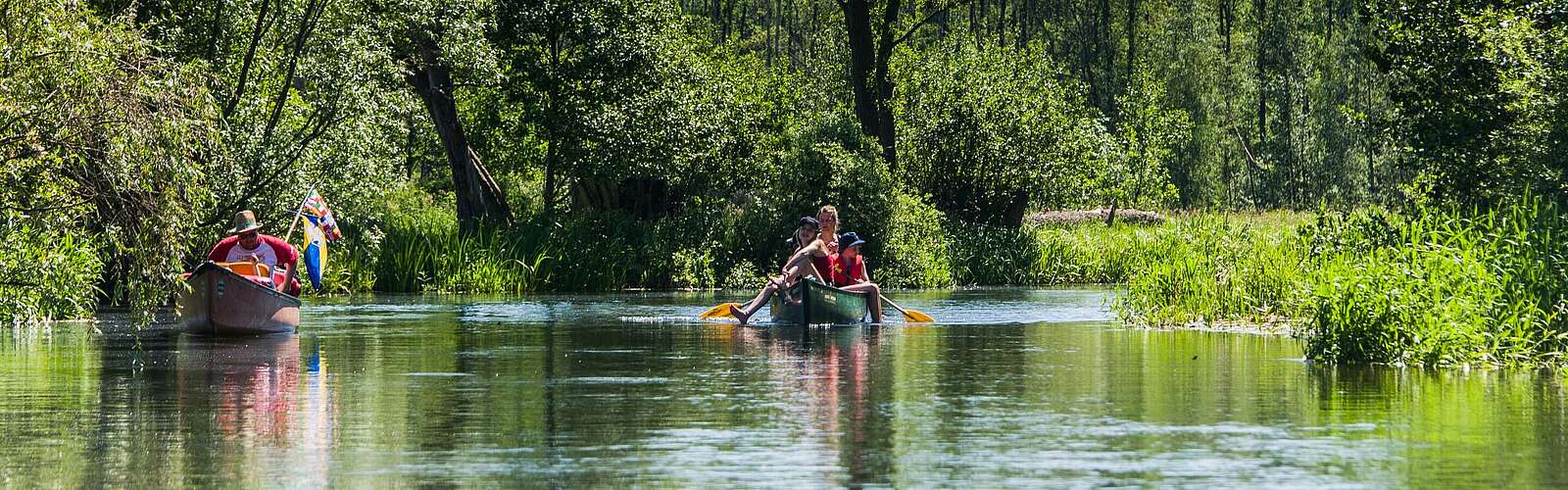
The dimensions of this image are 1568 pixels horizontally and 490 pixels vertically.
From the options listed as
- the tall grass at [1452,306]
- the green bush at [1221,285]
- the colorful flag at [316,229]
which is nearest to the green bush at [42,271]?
the colorful flag at [316,229]

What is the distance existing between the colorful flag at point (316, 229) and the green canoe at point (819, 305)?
6.36m

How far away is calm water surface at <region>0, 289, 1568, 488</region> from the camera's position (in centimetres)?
1038

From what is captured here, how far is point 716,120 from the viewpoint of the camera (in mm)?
45344

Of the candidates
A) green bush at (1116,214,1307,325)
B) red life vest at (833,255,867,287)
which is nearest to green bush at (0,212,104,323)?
red life vest at (833,255,867,287)

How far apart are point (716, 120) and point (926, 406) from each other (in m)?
31.7

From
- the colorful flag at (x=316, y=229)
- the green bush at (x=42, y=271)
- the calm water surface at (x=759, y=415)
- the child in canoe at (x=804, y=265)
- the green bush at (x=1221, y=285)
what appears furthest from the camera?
the colorful flag at (x=316, y=229)

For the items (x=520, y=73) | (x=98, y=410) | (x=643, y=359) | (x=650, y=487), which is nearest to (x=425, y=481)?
(x=650, y=487)

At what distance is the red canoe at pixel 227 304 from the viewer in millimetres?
23281

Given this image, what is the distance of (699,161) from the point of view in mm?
44812

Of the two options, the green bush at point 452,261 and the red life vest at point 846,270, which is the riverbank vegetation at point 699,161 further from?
the red life vest at point 846,270

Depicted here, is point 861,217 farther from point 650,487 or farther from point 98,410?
point 650,487

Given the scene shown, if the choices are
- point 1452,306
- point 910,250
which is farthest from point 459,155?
point 1452,306

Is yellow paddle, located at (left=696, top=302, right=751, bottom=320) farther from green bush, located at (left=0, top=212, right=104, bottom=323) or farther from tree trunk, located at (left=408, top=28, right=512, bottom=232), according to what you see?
tree trunk, located at (left=408, top=28, right=512, bottom=232)

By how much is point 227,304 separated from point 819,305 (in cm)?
731
